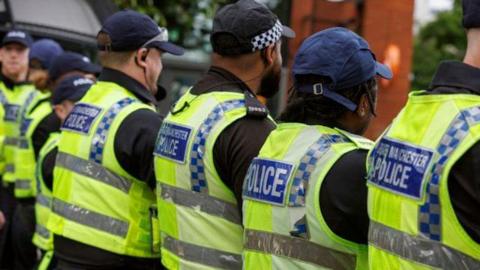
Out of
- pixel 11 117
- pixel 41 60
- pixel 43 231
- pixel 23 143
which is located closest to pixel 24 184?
pixel 23 143

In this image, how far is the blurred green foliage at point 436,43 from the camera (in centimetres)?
3138

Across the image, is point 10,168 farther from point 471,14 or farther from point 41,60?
point 471,14

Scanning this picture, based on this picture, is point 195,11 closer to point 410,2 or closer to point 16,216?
point 410,2

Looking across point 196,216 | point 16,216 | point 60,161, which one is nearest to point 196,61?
point 16,216

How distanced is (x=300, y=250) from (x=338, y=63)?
0.60 m

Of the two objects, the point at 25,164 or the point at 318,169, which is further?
the point at 25,164

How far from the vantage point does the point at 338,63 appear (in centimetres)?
258

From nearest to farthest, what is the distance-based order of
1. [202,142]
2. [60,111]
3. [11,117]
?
1. [202,142]
2. [60,111]
3. [11,117]

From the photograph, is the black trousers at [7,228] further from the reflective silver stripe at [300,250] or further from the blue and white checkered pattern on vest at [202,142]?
the reflective silver stripe at [300,250]

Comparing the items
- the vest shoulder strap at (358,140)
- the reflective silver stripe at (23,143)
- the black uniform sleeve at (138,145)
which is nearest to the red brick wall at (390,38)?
the reflective silver stripe at (23,143)

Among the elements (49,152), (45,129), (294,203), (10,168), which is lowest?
(10,168)

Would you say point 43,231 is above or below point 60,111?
below

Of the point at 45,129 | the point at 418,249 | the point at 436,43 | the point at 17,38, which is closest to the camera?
the point at 418,249

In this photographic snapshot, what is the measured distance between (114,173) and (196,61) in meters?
7.03
